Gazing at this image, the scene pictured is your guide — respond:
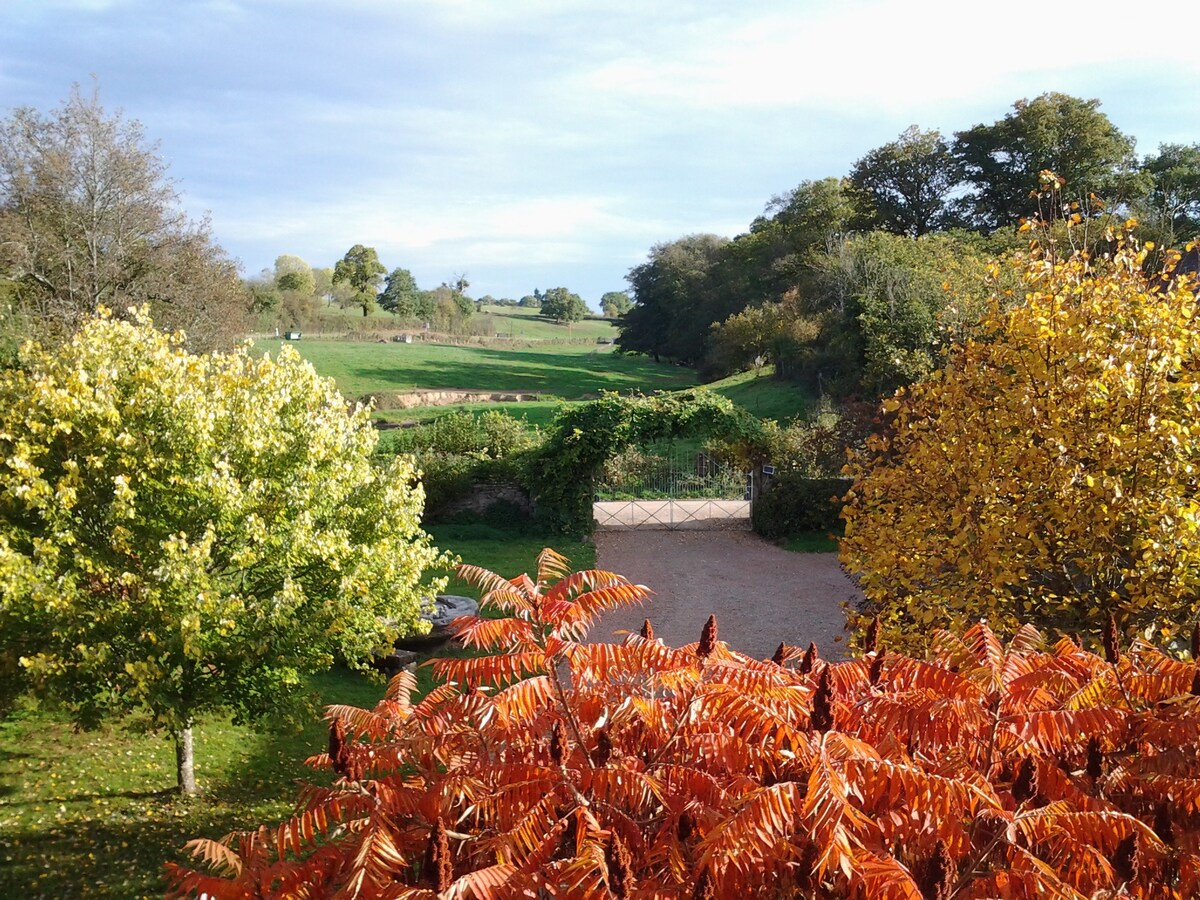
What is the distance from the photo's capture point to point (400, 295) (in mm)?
87812

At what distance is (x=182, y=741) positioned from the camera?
27.1 feet

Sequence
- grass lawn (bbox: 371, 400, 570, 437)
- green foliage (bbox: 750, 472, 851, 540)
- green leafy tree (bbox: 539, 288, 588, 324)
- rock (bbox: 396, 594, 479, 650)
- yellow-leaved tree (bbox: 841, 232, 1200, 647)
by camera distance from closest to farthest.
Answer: yellow-leaved tree (bbox: 841, 232, 1200, 647) < rock (bbox: 396, 594, 479, 650) < green foliage (bbox: 750, 472, 851, 540) < grass lawn (bbox: 371, 400, 570, 437) < green leafy tree (bbox: 539, 288, 588, 324)

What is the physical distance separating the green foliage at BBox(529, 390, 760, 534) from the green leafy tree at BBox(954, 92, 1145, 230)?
1251 inches

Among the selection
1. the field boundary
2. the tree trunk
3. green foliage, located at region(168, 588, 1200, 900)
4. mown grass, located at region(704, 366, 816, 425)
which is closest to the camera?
green foliage, located at region(168, 588, 1200, 900)

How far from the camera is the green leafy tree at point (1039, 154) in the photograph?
47.4 m

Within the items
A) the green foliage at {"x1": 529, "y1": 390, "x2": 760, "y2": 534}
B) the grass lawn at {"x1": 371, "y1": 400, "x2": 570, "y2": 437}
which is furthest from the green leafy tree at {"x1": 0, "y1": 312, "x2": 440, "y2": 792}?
the grass lawn at {"x1": 371, "y1": 400, "x2": 570, "y2": 437}

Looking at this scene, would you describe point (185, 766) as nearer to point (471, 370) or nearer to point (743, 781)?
point (743, 781)

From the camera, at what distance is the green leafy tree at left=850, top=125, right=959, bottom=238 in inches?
2115

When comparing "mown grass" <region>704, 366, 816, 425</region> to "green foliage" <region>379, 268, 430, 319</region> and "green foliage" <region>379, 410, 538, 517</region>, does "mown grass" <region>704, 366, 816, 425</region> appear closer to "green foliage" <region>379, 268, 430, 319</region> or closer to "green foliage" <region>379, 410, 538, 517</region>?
"green foliage" <region>379, 410, 538, 517</region>

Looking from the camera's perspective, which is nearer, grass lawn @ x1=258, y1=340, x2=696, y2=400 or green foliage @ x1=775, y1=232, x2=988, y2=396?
Result: green foliage @ x1=775, y1=232, x2=988, y2=396

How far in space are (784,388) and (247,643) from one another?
3879 cm

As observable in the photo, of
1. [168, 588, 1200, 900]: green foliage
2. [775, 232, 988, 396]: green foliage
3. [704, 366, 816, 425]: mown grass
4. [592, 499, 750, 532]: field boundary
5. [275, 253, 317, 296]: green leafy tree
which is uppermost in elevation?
[275, 253, 317, 296]: green leafy tree

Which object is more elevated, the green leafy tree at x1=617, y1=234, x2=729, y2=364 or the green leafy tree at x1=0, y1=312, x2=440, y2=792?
the green leafy tree at x1=617, y1=234, x2=729, y2=364

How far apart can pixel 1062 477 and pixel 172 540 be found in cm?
670
